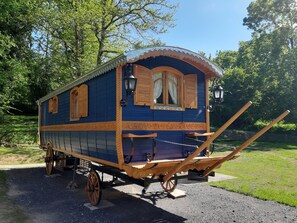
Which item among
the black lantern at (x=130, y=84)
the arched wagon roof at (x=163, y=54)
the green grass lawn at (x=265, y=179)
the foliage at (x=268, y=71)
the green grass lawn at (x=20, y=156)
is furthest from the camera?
the foliage at (x=268, y=71)

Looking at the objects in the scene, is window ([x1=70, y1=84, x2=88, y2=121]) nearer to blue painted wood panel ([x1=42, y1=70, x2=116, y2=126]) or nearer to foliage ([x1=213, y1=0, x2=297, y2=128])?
blue painted wood panel ([x1=42, y1=70, x2=116, y2=126])

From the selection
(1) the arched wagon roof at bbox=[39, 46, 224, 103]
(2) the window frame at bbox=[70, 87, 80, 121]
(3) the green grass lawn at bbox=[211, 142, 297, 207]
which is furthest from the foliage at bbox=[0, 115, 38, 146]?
(1) the arched wagon roof at bbox=[39, 46, 224, 103]

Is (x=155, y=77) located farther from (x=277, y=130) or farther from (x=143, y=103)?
(x=277, y=130)

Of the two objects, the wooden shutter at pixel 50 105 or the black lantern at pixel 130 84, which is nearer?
the black lantern at pixel 130 84

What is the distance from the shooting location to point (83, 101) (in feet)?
26.4

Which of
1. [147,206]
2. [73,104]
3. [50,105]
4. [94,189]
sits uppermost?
[50,105]

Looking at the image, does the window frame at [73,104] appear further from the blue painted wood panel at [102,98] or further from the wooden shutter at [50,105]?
the wooden shutter at [50,105]

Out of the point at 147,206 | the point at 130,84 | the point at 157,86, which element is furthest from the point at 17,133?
the point at 130,84

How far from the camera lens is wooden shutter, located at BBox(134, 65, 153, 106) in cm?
629

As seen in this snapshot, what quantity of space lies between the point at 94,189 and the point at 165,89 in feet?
10.0

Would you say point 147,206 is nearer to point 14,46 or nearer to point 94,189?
point 94,189

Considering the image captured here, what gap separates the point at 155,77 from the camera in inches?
263

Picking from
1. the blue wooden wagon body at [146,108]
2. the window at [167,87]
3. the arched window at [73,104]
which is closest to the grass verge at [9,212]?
the blue wooden wagon body at [146,108]

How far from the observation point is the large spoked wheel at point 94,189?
6946 mm
